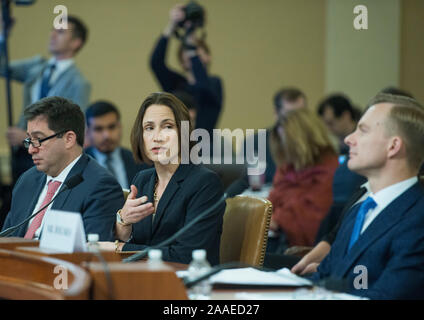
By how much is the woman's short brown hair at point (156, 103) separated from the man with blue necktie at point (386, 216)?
0.64m

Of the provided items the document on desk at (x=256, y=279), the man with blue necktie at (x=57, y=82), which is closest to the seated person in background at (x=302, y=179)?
the man with blue necktie at (x=57, y=82)

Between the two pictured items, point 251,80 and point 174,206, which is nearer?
point 174,206

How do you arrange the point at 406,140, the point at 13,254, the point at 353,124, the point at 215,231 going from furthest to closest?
the point at 353,124, the point at 215,231, the point at 406,140, the point at 13,254

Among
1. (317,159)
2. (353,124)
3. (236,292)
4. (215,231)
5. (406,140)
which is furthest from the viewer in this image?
(353,124)

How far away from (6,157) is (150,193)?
4388mm

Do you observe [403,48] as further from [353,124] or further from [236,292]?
[236,292]

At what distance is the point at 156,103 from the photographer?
260 cm

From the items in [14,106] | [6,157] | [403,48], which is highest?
[403,48]

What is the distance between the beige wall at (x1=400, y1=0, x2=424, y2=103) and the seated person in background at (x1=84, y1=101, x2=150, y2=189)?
373cm

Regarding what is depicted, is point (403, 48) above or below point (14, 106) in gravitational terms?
above

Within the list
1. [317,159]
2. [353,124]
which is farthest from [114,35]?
[317,159]

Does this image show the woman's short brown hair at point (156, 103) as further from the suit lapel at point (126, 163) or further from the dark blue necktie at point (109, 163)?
the dark blue necktie at point (109, 163)

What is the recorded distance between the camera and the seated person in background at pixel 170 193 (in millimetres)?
2453

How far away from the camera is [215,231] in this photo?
2.48 metres
